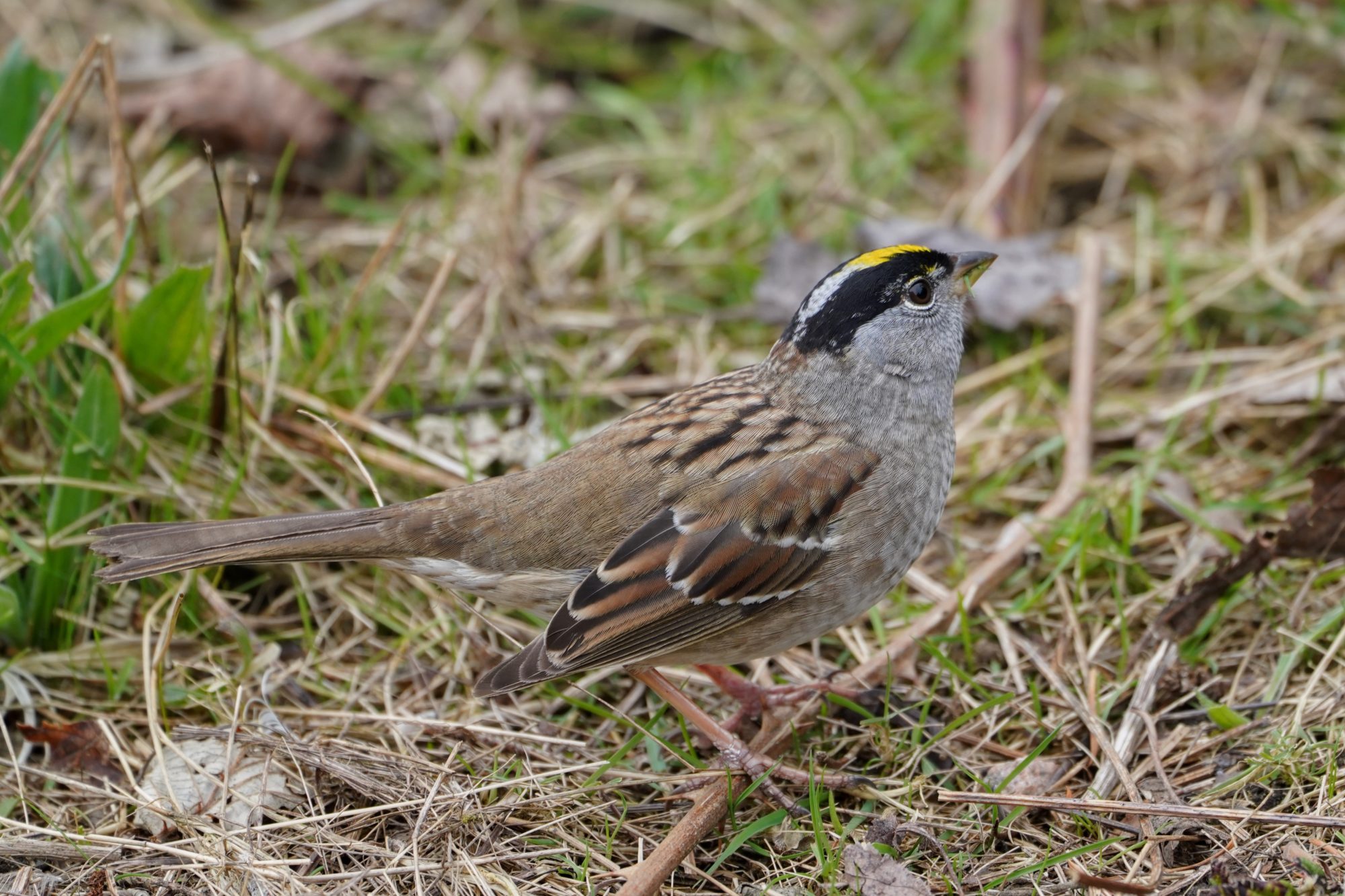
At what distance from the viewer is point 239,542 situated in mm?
3461

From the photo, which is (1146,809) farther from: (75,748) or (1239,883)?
(75,748)

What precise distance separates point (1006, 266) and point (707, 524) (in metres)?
2.42

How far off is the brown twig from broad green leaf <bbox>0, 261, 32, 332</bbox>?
2.32 metres

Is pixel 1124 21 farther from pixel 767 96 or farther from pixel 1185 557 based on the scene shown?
pixel 1185 557

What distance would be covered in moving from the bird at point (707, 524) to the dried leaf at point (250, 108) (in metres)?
2.79

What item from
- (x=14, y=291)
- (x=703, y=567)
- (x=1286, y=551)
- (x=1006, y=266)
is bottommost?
(x=1286, y=551)

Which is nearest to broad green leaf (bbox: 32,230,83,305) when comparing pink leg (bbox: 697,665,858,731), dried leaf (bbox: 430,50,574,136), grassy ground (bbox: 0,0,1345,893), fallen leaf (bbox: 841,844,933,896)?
grassy ground (bbox: 0,0,1345,893)

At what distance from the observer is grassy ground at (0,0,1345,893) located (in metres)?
3.32

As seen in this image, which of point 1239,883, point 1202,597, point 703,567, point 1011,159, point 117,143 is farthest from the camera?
point 1011,159

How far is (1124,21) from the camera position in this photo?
6598mm

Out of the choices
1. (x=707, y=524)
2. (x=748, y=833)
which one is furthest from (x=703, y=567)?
(x=748, y=833)

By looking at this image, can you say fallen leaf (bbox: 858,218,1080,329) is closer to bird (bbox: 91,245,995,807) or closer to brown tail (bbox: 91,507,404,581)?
bird (bbox: 91,245,995,807)

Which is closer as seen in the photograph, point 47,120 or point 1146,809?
point 1146,809

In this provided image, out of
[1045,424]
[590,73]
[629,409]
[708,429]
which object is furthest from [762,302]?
[590,73]
